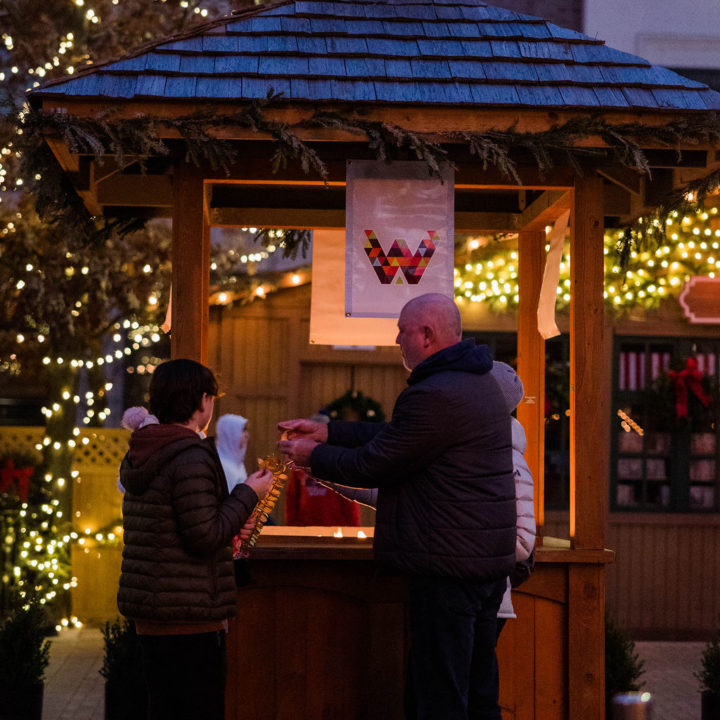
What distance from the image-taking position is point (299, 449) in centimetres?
469

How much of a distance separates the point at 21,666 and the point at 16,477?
4.61 m

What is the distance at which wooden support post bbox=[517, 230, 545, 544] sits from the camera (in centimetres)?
685

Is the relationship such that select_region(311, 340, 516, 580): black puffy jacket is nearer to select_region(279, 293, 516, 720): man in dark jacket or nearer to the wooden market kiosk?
select_region(279, 293, 516, 720): man in dark jacket

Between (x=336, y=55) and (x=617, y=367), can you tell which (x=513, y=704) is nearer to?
(x=336, y=55)

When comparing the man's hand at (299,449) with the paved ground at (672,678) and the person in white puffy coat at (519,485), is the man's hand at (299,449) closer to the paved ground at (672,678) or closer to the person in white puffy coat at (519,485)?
the person in white puffy coat at (519,485)

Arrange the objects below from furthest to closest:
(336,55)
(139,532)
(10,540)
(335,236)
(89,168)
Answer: (10,540) → (335,236) → (89,168) → (336,55) → (139,532)

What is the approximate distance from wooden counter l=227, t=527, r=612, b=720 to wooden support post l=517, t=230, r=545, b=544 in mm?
1145

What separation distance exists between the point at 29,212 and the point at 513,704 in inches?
286

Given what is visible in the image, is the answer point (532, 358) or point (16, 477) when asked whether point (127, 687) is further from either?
point (16, 477)

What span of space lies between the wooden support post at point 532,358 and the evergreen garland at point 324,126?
1.50m

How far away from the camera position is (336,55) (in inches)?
221

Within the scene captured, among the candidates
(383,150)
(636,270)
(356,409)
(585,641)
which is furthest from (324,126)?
(636,270)

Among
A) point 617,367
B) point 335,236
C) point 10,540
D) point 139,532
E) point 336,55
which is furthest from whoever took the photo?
point 617,367

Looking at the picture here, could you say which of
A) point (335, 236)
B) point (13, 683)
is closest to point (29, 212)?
point (335, 236)
